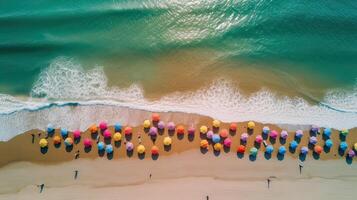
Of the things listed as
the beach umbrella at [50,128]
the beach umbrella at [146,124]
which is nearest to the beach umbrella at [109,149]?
the beach umbrella at [146,124]

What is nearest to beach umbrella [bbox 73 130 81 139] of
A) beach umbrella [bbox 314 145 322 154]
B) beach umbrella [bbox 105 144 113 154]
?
beach umbrella [bbox 105 144 113 154]

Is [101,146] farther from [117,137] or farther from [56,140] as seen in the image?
[56,140]

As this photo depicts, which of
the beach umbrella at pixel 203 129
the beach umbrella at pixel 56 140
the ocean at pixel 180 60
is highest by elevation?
the ocean at pixel 180 60

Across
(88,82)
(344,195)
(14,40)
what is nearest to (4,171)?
(88,82)

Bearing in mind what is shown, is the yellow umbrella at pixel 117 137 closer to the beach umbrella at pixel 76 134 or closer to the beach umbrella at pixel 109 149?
the beach umbrella at pixel 109 149

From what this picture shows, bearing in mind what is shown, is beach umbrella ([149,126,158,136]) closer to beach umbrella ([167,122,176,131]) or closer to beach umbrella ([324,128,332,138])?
beach umbrella ([167,122,176,131])

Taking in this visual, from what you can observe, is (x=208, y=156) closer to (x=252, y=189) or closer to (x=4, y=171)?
(x=252, y=189)

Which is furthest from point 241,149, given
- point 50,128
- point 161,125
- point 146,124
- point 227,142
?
point 50,128
